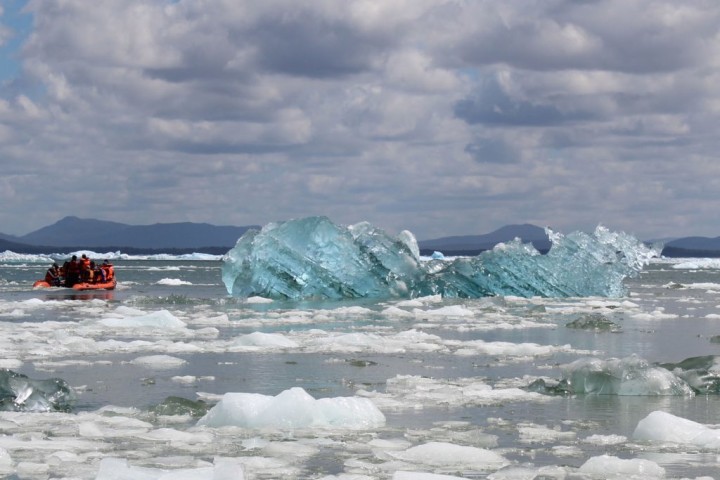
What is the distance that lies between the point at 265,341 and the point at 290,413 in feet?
19.5

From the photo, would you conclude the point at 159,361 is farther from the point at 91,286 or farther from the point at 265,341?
the point at 91,286

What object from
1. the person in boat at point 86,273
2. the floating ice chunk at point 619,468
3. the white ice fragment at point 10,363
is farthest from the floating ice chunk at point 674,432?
the person in boat at point 86,273

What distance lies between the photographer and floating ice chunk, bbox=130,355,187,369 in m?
11.5

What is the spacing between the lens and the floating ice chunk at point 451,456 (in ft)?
20.8

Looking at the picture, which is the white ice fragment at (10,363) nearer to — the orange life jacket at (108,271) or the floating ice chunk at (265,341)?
the floating ice chunk at (265,341)

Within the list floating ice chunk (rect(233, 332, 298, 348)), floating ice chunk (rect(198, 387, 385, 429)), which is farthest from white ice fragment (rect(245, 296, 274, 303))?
floating ice chunk (rect(198, 387, 385, 429))

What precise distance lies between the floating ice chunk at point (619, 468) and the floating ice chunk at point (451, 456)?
0.52 meters

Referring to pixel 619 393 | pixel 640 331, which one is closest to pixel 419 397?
pixel 619 393

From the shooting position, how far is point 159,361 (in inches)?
464

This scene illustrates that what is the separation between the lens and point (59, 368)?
36.2ft

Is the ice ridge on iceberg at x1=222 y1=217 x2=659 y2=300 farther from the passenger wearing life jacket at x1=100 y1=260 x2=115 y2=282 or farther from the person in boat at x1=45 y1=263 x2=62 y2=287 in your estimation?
the person in boat at x1=45 y1=263 x2=62 y2=287

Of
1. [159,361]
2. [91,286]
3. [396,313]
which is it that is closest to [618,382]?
[159,361]

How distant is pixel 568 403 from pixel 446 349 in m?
4.58

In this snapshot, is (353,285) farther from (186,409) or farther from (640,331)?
(186,409)
